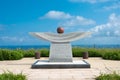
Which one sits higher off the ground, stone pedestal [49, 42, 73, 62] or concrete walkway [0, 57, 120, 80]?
stone pedestal [49, 42, 73, 62]

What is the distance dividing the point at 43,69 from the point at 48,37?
7.11 ft

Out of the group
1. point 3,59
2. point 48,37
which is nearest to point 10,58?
point 3,59

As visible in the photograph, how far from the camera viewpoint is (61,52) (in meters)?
14.6

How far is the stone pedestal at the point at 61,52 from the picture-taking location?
1461cm

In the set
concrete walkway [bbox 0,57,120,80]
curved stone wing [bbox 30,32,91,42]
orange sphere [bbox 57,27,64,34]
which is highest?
orange sphere [bbox 57,27,64,34]

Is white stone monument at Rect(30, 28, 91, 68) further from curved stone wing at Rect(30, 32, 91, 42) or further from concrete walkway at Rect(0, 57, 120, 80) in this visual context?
concrete walkway at Rect(0, 57, 120, 80)

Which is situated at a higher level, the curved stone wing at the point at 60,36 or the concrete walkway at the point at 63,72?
the curved stone wing at the point at 60,36

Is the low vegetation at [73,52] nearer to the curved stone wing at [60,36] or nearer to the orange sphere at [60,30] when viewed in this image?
the curved stone wing at [60,36]

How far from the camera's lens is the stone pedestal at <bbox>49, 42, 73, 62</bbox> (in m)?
14.6

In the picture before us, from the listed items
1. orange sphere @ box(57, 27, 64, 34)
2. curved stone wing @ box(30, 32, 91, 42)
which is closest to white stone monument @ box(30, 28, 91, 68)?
curved stone wing @ box(30, 32, 91, 42)

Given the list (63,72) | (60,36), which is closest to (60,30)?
(60,36)

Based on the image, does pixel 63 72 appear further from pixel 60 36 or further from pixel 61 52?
pixel 60 36

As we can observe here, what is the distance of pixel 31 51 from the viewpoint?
22344 mm

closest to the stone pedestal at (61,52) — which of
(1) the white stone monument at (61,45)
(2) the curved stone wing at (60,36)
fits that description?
(1) the white stone monument at (61,45)
